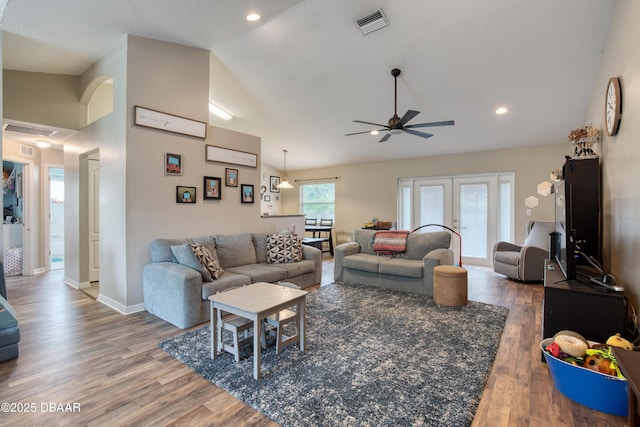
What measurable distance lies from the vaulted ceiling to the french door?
114 centimetres

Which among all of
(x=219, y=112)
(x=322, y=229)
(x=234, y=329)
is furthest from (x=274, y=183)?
(x=234, y=329)

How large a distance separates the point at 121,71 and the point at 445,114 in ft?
14.9

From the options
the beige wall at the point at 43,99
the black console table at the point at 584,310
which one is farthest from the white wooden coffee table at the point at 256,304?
the beige wall at the point at 43,99

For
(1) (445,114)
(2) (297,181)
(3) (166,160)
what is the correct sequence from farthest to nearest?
(2) (297,181) < (1) (445,114) < (3) (166,160)

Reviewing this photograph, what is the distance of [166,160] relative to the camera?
3.71 m

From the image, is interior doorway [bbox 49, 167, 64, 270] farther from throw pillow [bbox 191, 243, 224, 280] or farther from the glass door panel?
the glass door panel

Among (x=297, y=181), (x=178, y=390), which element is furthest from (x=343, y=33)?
(x=297, y=181)

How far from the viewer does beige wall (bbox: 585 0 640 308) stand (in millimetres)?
2166

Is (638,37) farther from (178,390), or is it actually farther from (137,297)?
(137,297)

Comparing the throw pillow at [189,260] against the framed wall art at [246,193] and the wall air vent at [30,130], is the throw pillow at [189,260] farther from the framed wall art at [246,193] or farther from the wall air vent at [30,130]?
the wall air vent at [30,130]

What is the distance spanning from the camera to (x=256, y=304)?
7.41 ft

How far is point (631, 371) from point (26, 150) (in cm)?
766

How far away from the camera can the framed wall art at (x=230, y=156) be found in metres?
4.20

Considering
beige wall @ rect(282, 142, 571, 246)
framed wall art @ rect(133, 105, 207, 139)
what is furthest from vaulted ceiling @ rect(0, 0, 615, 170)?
framed wall art @ rect(133, 105, 207, 139)
